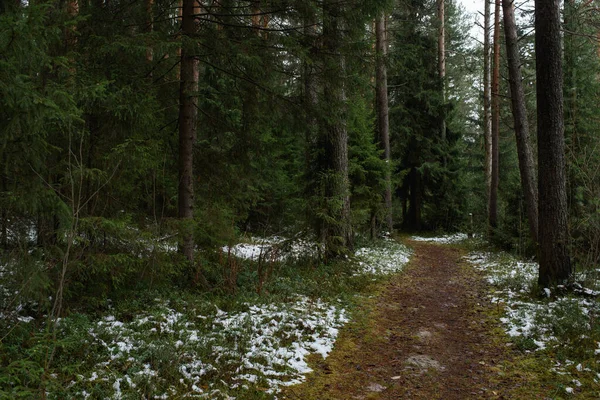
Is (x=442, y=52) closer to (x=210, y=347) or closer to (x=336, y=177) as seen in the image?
Answer: (x=336, y=177)

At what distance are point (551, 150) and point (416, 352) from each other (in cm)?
495

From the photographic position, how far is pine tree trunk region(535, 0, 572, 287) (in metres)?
7.53

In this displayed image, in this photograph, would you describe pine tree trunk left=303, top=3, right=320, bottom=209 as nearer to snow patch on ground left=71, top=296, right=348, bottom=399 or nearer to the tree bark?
snow patch on ground left=71, top=296, right=348, bottom=399

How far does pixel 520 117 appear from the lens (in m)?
12.1

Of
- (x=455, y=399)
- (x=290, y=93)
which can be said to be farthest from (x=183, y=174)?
(x=455, y=399)

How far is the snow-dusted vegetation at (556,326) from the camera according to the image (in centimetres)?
464

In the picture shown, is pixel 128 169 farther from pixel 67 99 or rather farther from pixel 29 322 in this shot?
pixel 29 322

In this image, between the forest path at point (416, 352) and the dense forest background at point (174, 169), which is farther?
the forest path at point (416, 352)

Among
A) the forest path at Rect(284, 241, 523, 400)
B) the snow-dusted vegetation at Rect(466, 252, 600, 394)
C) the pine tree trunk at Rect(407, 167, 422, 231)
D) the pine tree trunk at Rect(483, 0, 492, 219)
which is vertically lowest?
the forest path at Rect(284, 241, 523, 400)

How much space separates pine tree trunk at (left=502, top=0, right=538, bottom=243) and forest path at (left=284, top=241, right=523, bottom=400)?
4889 mm

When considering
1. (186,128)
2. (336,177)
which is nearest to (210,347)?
(186,128)

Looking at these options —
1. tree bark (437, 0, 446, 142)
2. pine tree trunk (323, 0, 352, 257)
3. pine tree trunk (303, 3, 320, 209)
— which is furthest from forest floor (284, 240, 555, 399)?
tree bark (437, 0, 446, 142)

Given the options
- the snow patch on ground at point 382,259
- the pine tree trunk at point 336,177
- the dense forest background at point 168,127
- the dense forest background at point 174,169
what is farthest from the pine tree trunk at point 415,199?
the pine tree trunk at point 336,177

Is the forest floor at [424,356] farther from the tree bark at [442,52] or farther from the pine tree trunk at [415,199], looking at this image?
the tree bark at [442,52]
